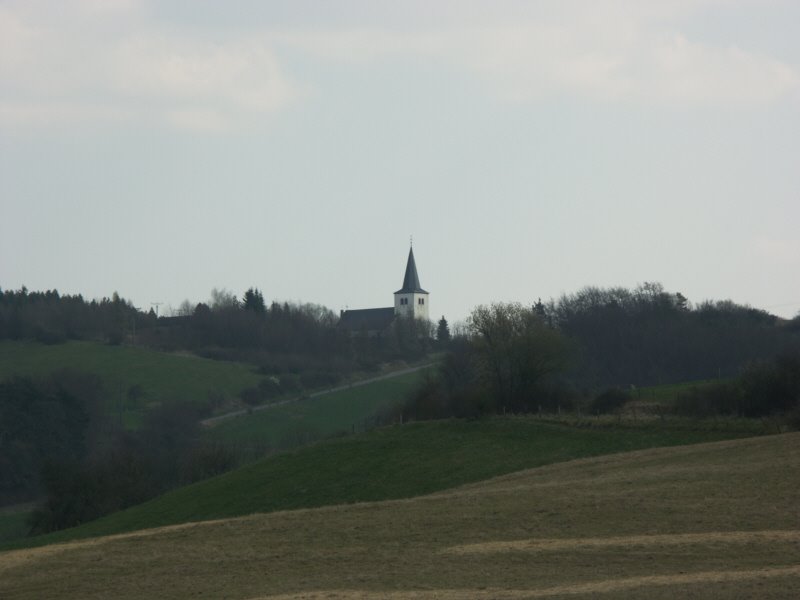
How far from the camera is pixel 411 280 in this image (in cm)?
19762

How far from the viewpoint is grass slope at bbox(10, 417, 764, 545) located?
43.3 meters

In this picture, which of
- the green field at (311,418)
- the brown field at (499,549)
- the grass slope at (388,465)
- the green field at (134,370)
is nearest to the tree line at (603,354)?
the grass slope at (388,465)

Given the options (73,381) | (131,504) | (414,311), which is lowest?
(131,504)

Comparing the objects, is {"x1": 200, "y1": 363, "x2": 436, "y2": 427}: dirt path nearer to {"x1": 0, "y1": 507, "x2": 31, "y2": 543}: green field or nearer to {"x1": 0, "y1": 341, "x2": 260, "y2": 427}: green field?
{"x1": 0, "y1": 341, "x2": 260, "y2": 427}: green field

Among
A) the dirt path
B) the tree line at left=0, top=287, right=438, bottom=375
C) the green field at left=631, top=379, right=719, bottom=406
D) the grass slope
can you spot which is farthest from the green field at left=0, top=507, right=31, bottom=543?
the tree line at left=0, top=287, right=438, bottom=375

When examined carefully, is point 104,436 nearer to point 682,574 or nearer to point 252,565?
point 252,565

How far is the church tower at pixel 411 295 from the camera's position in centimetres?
19538

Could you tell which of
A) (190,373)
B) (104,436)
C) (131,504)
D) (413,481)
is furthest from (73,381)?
(413,481)

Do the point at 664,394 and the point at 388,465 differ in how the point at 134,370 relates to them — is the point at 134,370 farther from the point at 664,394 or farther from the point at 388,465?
Answer: the point at 664,394

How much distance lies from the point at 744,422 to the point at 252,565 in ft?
83.4

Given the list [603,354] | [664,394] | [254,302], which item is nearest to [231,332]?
[254,302]

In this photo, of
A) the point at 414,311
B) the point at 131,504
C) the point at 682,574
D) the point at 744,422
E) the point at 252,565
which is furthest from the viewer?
the point at 414,311

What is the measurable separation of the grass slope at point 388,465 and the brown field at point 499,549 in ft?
32.2

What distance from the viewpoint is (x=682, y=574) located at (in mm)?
19469
